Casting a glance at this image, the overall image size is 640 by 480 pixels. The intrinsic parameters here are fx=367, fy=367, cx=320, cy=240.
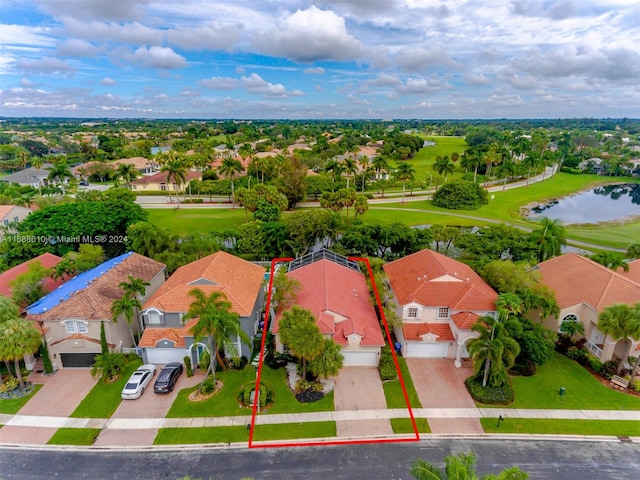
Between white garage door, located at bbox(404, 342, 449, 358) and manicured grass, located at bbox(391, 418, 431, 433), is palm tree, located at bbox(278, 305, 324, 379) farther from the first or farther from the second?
white garage door, located at bbox(404, 342, 449, 358)

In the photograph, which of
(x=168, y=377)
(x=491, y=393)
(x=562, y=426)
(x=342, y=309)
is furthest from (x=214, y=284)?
(x=562, y=426)

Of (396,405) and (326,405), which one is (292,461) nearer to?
(326,405)

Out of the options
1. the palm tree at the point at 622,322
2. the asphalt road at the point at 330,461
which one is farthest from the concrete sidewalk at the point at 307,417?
the palm tree at the point at 622,322

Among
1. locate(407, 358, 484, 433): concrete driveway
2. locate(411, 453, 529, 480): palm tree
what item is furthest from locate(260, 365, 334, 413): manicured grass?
locate(411, 453, 529, 480): palm tree

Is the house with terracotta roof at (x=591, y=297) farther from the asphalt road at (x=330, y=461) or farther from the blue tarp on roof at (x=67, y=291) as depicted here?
the blue tarp on roof at (x=67, y=291)

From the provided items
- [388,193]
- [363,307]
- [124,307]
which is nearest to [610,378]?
[363,307]
